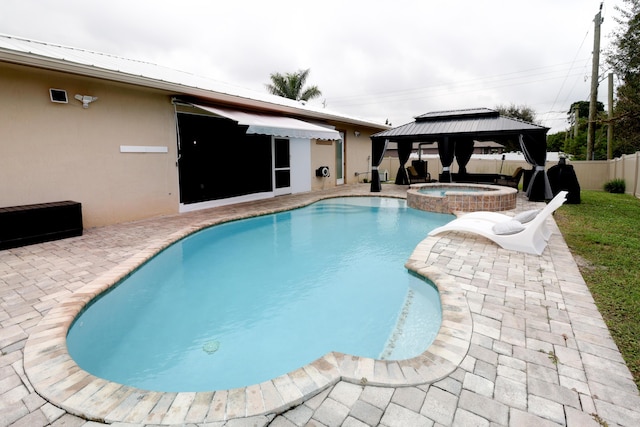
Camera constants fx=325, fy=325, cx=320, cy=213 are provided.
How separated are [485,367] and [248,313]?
3650mm

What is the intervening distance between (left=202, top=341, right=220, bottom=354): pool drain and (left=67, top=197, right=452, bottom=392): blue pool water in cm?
2

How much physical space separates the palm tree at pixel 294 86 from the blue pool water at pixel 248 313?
3198 cm

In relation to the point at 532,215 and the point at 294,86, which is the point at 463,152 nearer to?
the point at 532,215

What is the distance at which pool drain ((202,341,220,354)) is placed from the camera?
175 inches

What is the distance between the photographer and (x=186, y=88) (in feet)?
35.7

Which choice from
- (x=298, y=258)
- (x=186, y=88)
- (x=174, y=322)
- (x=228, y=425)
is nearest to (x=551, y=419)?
(x=228, y=425)

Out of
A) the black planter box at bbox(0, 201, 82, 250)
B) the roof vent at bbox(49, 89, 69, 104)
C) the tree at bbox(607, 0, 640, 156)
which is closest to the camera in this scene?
the black planter box at bbox(0, 201, 82, 250)

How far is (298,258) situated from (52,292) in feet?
16.0

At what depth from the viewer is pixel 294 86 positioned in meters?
37.7

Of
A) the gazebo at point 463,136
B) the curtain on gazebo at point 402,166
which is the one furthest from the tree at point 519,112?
the curtain on gazebo at point 402,166

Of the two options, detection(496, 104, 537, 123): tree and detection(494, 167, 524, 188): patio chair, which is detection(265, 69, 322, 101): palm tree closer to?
detection(494, 167, 524, 188): patio chair

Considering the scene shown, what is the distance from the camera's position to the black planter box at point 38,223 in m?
7.73

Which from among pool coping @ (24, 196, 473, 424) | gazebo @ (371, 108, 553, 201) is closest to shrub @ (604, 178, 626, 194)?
gazebo @ (371, 108, 553, 201)

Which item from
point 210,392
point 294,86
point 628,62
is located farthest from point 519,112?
point 210,392
